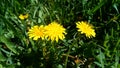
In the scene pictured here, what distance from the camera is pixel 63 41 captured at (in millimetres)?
2252

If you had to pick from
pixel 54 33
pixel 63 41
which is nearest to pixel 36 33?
pixel 54 33

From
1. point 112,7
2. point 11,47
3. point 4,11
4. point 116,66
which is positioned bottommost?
point 116,66

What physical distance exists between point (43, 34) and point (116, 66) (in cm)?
49

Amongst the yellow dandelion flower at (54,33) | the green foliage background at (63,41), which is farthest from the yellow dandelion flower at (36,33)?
the green foliage background at (63,41)

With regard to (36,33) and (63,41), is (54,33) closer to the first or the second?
(36,33)

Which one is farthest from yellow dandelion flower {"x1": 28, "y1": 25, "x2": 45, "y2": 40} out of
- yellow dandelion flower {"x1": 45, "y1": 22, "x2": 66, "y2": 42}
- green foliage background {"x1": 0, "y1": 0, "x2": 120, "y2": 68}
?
green foliage background {"x1": 0, "y1": 0, "x2": 120, "y2": 68}

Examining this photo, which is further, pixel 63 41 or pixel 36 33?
pixel 63 41

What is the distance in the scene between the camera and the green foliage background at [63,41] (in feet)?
7.00

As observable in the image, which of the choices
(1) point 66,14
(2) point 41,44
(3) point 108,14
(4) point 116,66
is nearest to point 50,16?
(1) point 66,14

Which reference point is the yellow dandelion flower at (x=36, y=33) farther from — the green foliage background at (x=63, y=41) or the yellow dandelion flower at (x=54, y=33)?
the green foliage background at (x=63, y=41)

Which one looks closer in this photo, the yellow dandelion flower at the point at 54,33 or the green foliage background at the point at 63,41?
the yellow dandelion flower at the point at 54,33

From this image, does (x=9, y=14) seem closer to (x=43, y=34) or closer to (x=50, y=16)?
(x=50, y=16)

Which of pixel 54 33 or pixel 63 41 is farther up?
pixel 63 41

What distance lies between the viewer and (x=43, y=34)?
76.4 inches
